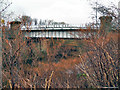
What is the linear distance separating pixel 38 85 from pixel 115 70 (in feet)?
5.15

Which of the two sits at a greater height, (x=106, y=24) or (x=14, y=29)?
(x=106, y=24)

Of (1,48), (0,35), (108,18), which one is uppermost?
(108,18)

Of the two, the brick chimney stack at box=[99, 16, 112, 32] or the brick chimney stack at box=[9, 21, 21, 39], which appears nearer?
the brick chimney stack at box=[99, 16, 112, 32]

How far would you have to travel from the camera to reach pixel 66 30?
1055cm

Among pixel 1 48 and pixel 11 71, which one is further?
pixel 1 48

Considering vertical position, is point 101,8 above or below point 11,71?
above

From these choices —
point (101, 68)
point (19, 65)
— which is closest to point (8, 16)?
point (19, 65)

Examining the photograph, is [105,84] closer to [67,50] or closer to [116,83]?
[116,83]

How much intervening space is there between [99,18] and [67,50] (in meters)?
3.18

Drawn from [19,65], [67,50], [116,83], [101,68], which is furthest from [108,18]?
[67,50]

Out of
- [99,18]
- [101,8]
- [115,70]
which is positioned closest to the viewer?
[115,70]

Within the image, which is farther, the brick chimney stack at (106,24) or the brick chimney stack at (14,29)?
the brick chimney stack at (14,29)

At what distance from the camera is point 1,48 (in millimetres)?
4543

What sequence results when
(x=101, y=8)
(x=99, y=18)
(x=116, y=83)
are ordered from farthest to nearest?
(x=99, y=18)
(x=101, y=8)
(x=116, y=83)
